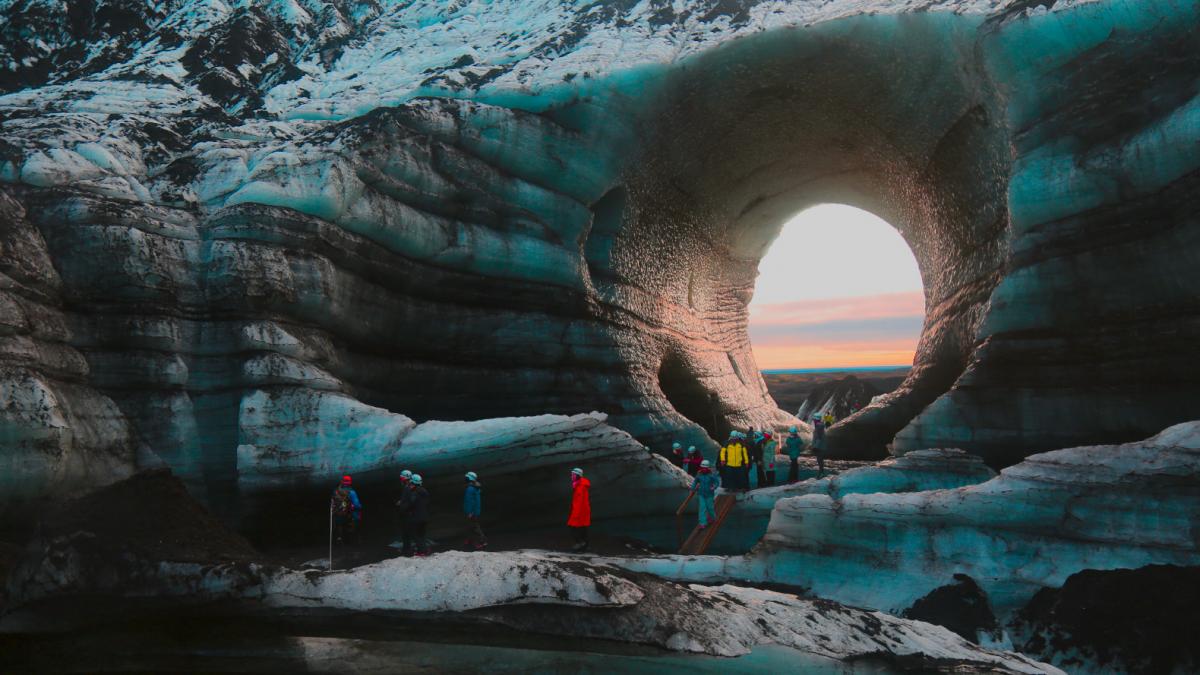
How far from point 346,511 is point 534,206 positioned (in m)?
7.49

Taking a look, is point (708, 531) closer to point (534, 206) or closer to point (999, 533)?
point (999, 533)

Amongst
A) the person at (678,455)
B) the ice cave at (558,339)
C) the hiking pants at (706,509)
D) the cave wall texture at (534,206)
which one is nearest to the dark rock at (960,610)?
the ice cave at (558,339)

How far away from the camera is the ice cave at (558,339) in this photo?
228 inches

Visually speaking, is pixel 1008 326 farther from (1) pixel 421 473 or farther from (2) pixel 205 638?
(2) pixel 205 638

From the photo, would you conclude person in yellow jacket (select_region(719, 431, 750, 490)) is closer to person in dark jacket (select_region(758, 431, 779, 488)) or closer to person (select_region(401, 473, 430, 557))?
person in dark jacket (select_region(758, 431, 779, 488))

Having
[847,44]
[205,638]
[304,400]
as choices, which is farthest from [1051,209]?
[205,638]

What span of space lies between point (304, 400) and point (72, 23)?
48.0 ft

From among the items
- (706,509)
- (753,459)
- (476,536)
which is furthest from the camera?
(753,459)

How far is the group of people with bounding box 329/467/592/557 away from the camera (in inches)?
392


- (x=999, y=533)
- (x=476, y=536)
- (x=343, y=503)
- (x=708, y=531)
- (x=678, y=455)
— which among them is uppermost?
(x=678, y=455)

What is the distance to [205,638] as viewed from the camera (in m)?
5.40

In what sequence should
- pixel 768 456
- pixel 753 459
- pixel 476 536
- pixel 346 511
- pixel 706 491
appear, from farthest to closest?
pixel 768 456, pixel 753 459, pixel 706 491, pixel 476 536, pixel 346 511

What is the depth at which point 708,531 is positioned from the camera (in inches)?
474

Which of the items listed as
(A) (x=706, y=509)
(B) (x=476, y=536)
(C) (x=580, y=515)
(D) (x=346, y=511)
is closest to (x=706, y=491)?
(A) (x=706, y=509)
